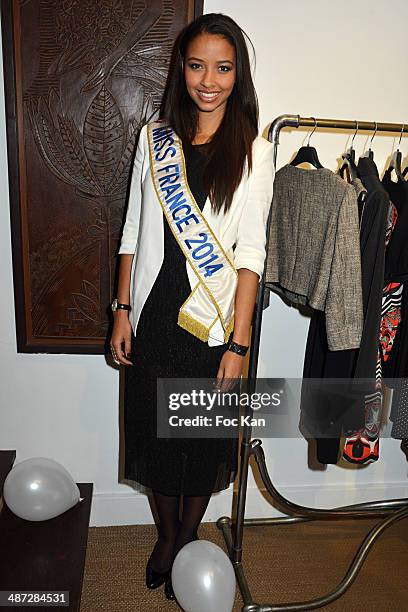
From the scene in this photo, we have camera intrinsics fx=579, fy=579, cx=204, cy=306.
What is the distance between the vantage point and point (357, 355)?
5.33ft

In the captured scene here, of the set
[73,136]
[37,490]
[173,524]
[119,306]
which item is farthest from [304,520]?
[73,136]

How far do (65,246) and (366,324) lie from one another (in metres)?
1.01

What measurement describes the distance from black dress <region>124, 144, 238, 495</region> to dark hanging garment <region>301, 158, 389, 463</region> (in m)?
0.28

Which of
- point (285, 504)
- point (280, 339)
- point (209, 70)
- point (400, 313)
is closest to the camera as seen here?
point (209, 70)

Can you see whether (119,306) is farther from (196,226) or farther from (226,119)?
(226,119)

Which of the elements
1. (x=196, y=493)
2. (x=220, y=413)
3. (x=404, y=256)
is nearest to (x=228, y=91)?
(x=404, y=256)

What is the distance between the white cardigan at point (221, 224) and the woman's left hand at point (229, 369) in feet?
0.17

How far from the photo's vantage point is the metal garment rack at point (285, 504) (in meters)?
1.62

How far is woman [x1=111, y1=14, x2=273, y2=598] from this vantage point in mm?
1560

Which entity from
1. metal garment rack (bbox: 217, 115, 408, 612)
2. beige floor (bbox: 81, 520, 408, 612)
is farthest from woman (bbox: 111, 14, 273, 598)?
beige floor (bbox: 81, 520, 408, 612)

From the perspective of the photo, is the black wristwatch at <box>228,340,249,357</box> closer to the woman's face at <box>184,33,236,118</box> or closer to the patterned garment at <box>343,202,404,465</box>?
the patterned garment at <box>343,202,404,465</box>

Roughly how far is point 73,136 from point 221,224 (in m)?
0.62

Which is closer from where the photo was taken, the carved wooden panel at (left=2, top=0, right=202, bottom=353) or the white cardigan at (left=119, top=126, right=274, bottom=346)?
the white cardigan at (left=119, top=126, right=274, bottom=346)
